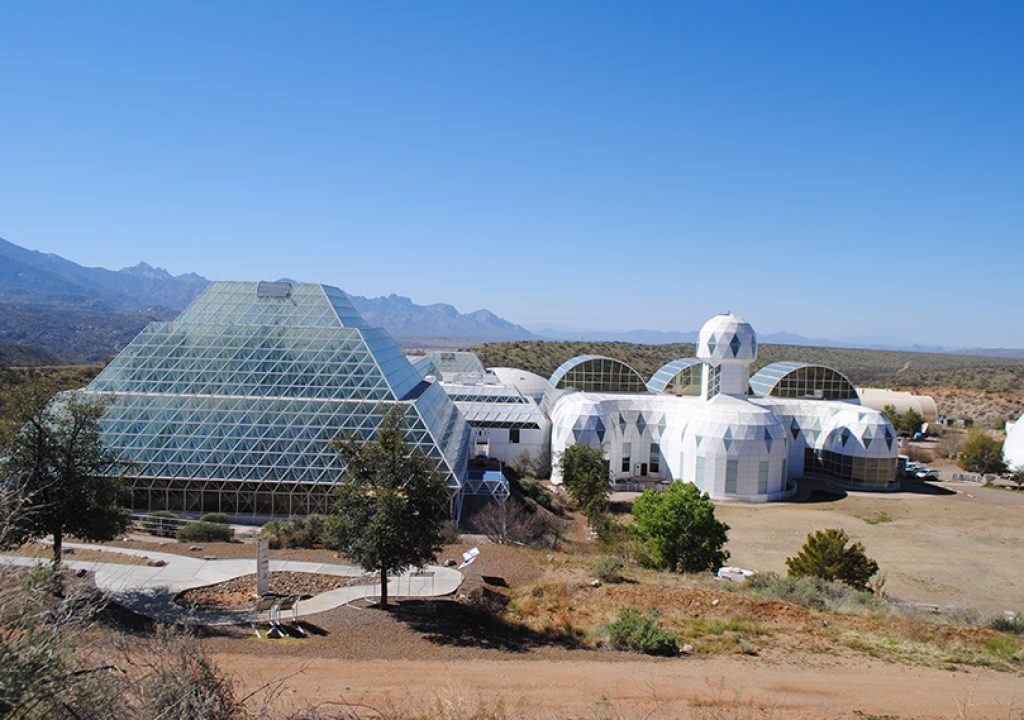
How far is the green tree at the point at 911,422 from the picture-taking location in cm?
6638

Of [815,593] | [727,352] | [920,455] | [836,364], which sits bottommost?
[920,455]

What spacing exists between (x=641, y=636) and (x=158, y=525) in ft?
67.8

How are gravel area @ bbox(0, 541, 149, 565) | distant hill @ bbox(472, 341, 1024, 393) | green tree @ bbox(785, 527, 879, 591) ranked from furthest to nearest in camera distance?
distant hill @ bbox(472, 341, 1024, 393), green tree @ bbox(785, 527, 879, 591), gravel area @ bbox(0, 541, 149, 565)

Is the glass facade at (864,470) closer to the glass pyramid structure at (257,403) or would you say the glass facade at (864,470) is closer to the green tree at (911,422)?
the green tree at (911,422)

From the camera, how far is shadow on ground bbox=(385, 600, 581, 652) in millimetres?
16094

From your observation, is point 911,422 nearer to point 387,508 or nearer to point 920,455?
point 920,455

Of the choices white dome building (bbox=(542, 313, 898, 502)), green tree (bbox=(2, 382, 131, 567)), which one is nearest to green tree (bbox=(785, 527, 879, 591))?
white dome building (bbox=(542, 313, 898, 502))

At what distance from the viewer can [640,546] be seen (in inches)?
1006

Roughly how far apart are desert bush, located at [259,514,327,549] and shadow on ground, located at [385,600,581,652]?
7.00 m

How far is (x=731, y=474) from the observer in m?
40.0

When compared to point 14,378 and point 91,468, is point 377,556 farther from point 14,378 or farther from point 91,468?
point 14,378

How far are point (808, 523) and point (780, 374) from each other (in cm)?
1739

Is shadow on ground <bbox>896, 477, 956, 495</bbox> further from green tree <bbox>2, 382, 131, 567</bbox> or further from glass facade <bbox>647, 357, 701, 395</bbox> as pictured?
green tree <bbox>2, 382, 131, 567</bbox>

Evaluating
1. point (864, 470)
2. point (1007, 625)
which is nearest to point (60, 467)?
point (1007, 625)
